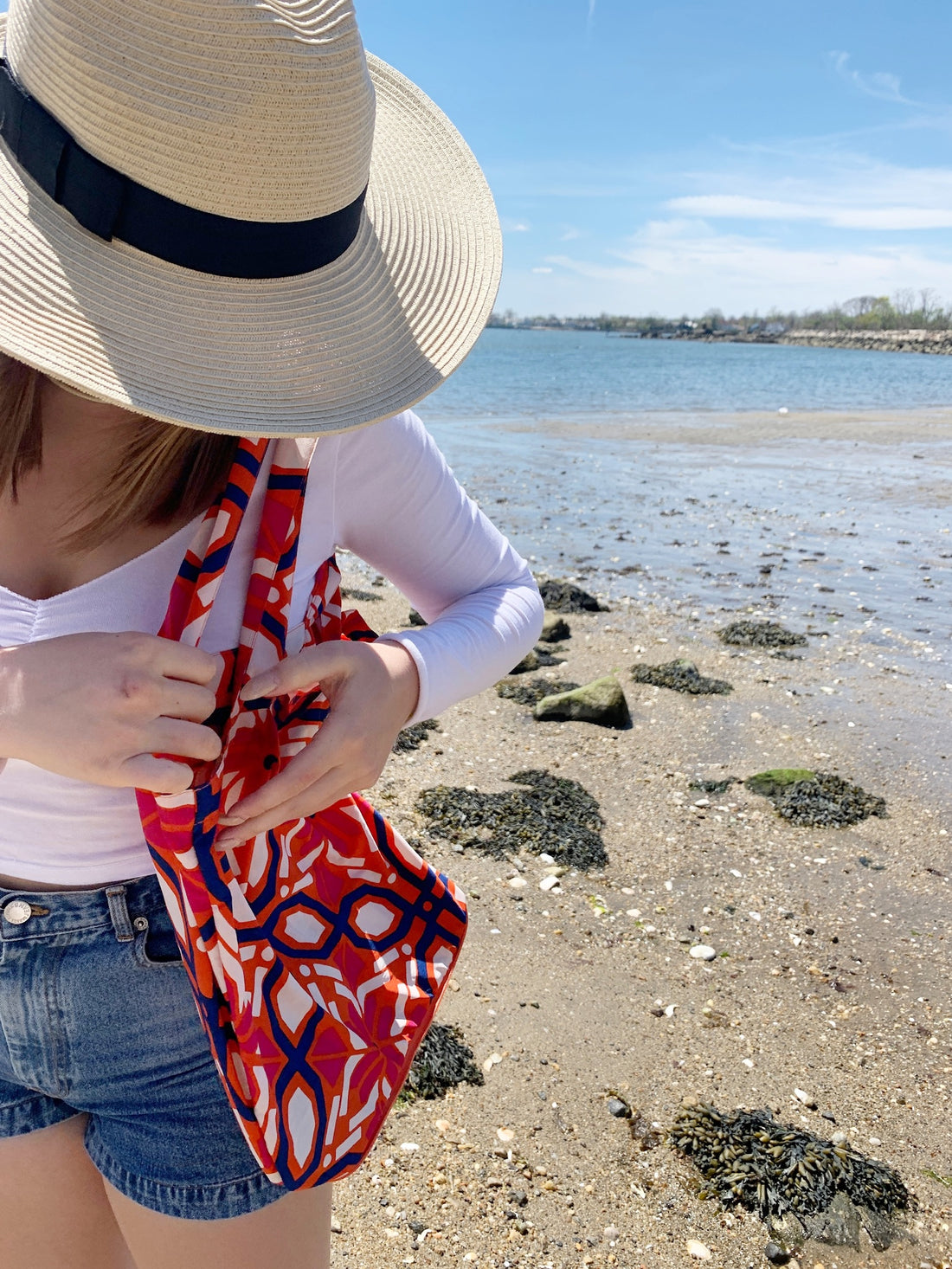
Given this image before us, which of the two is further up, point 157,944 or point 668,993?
point 157,944

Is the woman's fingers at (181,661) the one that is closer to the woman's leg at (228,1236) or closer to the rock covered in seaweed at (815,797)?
the woman's leg at (228,1236)

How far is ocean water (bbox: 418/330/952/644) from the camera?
9.73 m

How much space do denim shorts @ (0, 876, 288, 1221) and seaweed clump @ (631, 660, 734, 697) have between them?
5.89 metres

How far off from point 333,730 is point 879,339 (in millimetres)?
117210

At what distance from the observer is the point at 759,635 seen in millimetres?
8211

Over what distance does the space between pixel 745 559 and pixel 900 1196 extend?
884 centimetres

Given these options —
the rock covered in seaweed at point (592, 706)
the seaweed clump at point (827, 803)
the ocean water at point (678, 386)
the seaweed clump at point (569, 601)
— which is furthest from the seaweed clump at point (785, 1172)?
the ocean water at point (678, 386)

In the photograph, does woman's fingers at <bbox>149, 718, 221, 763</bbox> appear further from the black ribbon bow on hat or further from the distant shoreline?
the distant shoreline

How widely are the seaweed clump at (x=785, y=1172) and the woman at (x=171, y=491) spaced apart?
1.99 m

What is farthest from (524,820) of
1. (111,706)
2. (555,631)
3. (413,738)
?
(111,706)

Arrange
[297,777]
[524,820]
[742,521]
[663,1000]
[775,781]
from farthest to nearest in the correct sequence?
[742,521], [775,781], [524,820], [663,1000], [297,777]

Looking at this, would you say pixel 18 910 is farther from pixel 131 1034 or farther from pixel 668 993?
pixel 668 993

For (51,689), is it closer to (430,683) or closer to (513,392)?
(430,683)

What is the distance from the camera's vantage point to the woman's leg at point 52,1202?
4.69 feet
